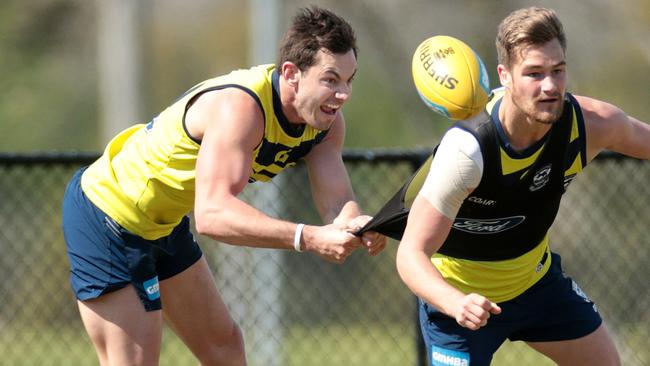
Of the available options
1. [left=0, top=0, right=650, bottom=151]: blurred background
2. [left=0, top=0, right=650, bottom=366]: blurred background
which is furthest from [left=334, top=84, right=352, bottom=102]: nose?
[left=0, top=0, right=650, bottom=151]: blurred background

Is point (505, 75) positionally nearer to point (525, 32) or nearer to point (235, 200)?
point (525, 32)

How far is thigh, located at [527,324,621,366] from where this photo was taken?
493 centimetres

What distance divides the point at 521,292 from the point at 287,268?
12.8 ft

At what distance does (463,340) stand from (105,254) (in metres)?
1.58

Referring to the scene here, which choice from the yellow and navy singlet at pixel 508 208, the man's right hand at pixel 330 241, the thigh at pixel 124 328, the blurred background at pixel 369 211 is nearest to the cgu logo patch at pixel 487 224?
the yellow and navy singlet at pixel 508 208

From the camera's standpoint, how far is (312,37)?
4809 millimetres

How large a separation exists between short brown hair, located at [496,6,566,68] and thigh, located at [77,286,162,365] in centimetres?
186

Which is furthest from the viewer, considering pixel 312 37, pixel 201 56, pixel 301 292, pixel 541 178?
pixel 201 56

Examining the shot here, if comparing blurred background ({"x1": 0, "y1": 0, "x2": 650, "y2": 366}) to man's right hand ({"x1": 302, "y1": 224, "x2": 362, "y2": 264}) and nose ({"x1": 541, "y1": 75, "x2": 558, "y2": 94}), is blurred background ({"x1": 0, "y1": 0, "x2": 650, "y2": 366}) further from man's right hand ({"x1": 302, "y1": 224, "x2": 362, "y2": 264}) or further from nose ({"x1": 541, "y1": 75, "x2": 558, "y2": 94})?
nose ({"x1": 541, "y1": 75, "x2": 558, "y2": 94})

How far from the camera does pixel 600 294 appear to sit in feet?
25.3

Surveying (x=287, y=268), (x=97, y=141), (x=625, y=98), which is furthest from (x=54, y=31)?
(x=287, y=268)

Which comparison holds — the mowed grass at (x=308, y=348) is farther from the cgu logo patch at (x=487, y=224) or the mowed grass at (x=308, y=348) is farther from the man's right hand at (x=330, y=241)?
the man's right hand at (x=330, y=241)

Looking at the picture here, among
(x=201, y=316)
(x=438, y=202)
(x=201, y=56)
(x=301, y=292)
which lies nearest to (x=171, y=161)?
(x=201, y=316)

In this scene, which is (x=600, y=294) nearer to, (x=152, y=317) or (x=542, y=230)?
(x=542, y=230)
